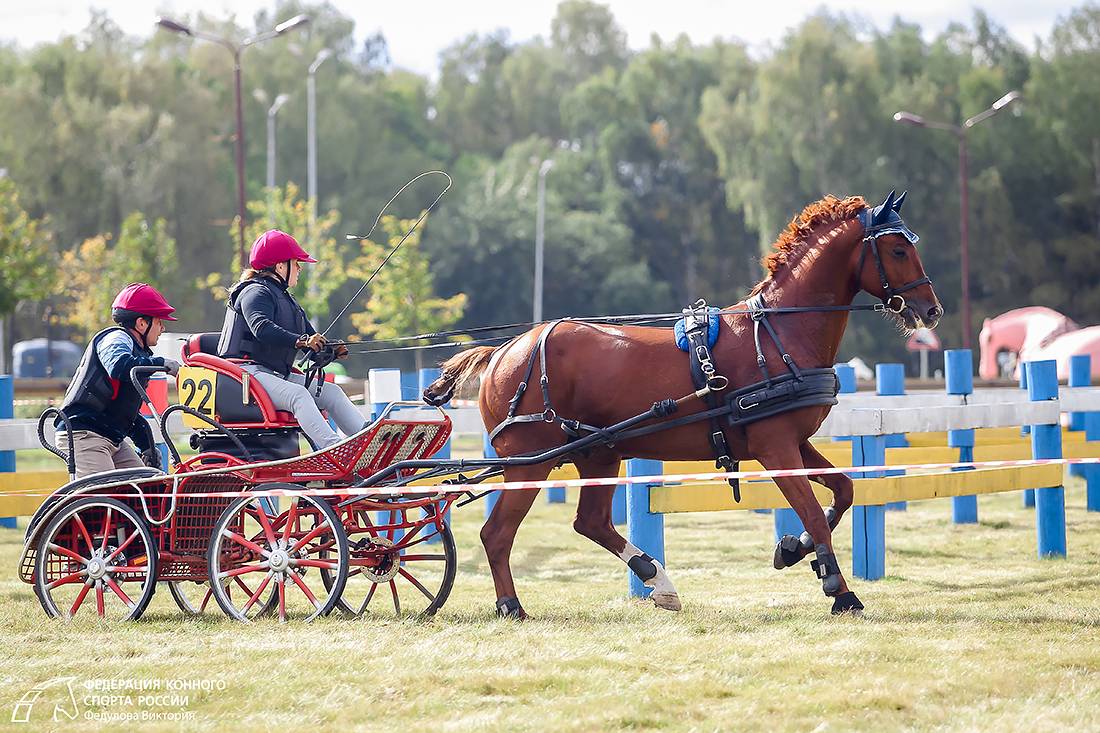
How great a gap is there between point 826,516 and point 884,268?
4.58 feet

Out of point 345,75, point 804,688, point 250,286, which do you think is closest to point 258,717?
point 804,688

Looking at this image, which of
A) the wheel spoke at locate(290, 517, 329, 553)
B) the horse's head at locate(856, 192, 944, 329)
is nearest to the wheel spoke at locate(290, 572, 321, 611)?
the wheel spoke at locate(290, 517, 329, 553)

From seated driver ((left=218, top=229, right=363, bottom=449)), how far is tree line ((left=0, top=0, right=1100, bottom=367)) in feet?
109

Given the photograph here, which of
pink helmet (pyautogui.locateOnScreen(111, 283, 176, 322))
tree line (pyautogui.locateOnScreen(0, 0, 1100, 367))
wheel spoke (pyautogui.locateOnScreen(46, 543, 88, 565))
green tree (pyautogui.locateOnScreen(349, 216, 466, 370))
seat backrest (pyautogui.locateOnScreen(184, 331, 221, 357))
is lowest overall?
wheel spoke (pyautogui.locateOnScreen(46, 543, 88, 565))

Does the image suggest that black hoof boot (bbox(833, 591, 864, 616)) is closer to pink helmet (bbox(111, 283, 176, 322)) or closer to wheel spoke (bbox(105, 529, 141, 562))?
wheel spoke (bbox(105, 529, 141, 562))

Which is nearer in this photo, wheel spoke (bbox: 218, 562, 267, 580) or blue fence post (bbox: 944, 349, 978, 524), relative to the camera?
wheel spoke (bbox: 218, 562, 267, 580)

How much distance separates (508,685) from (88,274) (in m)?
44.1

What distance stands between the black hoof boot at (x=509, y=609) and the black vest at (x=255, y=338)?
1724mm

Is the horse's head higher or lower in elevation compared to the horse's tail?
higher

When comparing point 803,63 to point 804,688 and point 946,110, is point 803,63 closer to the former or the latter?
point 946,110

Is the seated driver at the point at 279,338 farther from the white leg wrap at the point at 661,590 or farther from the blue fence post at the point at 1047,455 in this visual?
the blue fence post at the point at 1047,455

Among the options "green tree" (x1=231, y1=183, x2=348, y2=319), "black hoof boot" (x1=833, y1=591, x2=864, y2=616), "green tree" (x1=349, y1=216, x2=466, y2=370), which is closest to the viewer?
"black hoof boot" (x1=833, y1=591, x2=864, y2=616)

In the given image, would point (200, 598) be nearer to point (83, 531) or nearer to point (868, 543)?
point (83, 531)

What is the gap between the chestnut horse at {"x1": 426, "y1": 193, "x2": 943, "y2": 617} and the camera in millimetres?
8461
